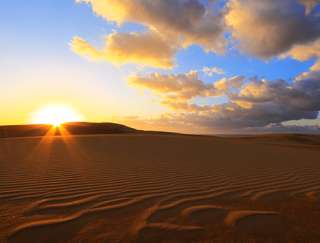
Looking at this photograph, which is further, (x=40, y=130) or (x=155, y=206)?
(x=40, y=130)

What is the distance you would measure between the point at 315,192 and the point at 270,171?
194 centimetres

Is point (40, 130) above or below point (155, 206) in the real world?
above

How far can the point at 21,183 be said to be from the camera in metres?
4.39

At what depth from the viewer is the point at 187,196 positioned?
3725 millimetres

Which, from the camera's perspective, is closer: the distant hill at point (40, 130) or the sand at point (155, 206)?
the sand at point (155, 206)

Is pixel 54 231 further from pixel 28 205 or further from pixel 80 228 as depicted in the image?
pixel 28 205

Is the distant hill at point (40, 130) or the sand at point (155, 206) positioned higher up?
the distant hill at point (40, 130)

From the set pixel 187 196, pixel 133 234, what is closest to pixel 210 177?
pixel 187 196

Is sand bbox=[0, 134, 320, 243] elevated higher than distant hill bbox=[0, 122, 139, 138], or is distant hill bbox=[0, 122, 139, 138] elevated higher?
distant hill bbox=[0, 122, 139, 138]

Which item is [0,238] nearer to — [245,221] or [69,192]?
[69,192]

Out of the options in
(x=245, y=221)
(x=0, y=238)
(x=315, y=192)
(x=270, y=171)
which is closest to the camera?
(x=0, y=238)

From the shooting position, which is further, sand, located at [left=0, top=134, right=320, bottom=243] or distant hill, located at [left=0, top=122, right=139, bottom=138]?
distant hill, located at [left=0, top=122, right=139, bottom=138]

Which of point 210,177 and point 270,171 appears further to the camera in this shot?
point 270,171

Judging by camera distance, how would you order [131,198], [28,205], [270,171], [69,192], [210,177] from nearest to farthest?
1. [28,205]
2. [131,198]
3. [69,192]
4. [210,177]
5. [270,171]
